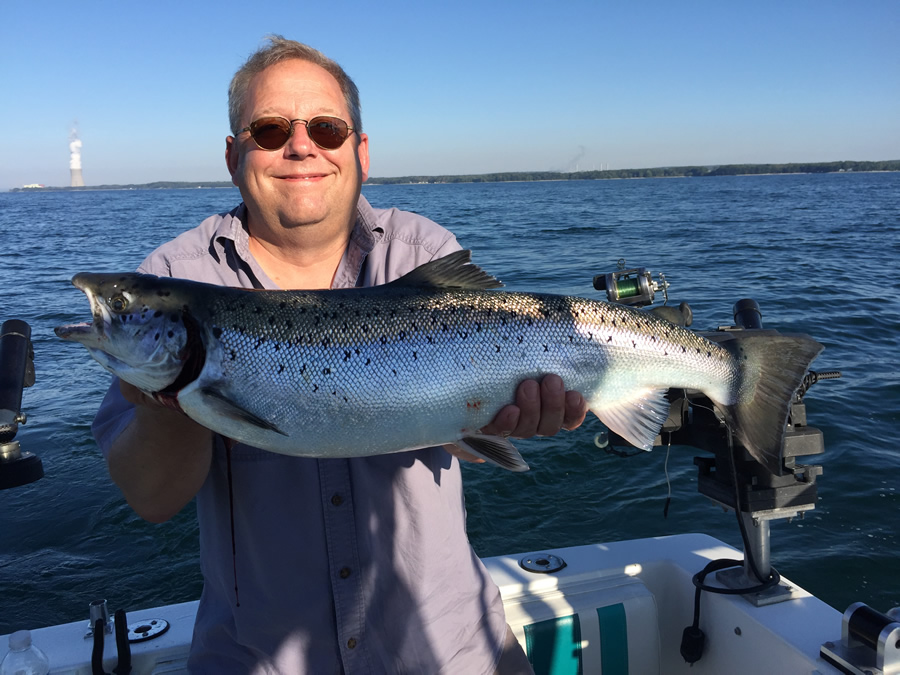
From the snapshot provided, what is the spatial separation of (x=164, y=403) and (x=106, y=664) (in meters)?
1.79

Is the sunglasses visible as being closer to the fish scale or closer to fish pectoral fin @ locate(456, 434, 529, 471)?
the fish scale

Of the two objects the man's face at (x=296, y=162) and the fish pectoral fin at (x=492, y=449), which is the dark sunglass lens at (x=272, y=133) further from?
the fish pectoral fin at (x=492, y=449)

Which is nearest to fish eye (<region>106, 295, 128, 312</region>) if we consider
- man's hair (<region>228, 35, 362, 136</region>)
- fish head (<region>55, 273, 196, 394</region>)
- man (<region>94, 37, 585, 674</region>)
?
fish head (<region>55, 273, 196, 394</region>)

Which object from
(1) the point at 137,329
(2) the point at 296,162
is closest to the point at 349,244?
(2) the point at 296,162

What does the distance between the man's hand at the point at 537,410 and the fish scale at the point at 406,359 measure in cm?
6

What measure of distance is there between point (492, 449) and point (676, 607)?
229 centimetres

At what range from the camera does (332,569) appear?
2660 mm

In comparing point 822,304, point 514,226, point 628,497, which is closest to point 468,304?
point 628,497

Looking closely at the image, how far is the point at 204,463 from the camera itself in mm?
2656

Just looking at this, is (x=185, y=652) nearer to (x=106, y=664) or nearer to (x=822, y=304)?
(x=106, y=664)

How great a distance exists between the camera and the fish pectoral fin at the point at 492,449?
9.02ft

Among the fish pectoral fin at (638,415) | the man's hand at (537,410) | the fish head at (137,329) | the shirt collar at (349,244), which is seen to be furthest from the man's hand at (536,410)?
the fish head at (137,329)

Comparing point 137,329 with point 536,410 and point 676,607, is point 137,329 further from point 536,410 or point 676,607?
point 676,607

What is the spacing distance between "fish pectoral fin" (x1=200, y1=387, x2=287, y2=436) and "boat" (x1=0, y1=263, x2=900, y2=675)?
3.51 feet
